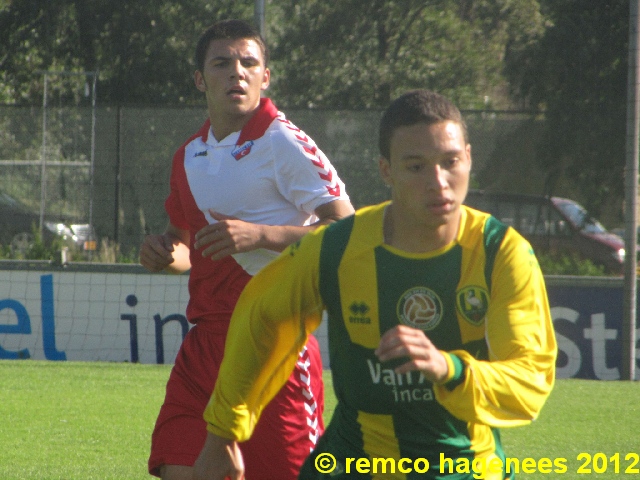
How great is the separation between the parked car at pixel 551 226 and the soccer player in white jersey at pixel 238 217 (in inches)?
412

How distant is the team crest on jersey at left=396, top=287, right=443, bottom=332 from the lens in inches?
116

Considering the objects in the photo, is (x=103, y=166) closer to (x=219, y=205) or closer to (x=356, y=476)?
(x=219, y=205)

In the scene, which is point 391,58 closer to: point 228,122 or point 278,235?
point 228,122

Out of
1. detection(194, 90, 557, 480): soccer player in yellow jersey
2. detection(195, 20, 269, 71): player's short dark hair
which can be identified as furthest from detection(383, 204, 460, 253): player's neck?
detection(195, 20, 269, 71): player's short dark hair

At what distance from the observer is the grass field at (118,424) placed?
6.65 metres

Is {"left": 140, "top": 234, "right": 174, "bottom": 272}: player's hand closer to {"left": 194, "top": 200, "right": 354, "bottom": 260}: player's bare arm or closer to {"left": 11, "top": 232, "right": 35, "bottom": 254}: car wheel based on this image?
{"left": 194, "top": 200, "right": 354, "bottom": 260}: player's bare arm

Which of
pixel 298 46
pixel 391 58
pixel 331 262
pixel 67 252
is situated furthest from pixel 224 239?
pixel 391 58

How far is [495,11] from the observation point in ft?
90.4

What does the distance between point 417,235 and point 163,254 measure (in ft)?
4.91

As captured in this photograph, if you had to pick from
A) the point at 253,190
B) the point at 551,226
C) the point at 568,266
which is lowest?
the point at 568,266

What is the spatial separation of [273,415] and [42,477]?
2.78m

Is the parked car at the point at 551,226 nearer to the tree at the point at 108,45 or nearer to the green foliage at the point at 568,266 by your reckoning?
the green foliage at the point at 568,266

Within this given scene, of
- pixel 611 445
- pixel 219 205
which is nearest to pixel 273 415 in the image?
pixel 219 205

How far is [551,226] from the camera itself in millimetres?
14602
